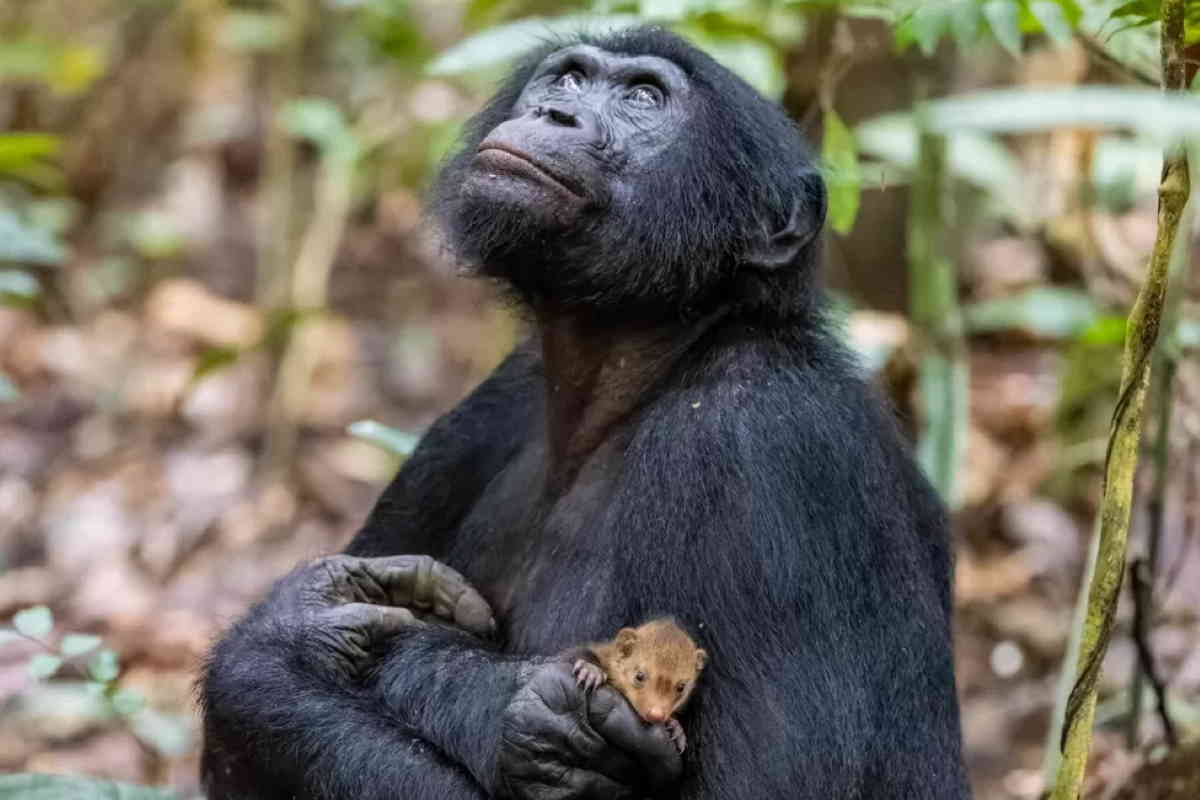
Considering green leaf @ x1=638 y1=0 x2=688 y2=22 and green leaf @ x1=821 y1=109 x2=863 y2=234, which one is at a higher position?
green leaf @ x1=638 y1=0 x2=688 y2=22

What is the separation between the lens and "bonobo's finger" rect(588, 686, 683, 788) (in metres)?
3.80

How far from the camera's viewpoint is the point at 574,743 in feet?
12.5

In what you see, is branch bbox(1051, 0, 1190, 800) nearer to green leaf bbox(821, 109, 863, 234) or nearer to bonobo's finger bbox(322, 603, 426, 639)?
green leaf bbox(821, 109, 863, 234)

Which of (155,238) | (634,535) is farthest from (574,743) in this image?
(155,238)

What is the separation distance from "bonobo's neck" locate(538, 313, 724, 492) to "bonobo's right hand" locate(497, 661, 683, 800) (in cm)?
115

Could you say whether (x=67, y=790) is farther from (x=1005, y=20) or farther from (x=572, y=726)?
(x=1005, y=20)

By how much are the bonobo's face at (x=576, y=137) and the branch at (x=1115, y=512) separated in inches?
62.3

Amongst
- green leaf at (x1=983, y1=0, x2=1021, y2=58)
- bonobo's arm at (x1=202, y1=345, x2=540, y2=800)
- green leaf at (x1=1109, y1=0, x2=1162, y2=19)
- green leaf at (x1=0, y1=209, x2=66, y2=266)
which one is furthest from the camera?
green leaf at (x1=0, y1=209, x2=66, y2=266)

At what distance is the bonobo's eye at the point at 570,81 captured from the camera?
5.11 m

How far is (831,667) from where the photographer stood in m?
4.21

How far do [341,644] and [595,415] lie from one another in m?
1.05

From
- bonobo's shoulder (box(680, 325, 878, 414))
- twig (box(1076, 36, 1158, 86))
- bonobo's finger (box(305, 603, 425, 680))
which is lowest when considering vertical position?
bonobo's finger (box(305, 603, 425, 680))

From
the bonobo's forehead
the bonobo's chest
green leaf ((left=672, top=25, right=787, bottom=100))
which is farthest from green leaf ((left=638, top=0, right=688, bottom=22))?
the bonobo's chest

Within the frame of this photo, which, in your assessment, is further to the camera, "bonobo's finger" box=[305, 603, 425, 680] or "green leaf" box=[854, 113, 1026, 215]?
"green leaf" box=[854, 113, 1026, 215]
